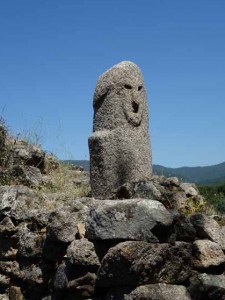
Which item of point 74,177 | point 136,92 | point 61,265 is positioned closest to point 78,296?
point 61,265

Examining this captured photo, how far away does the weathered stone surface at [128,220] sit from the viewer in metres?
5.08

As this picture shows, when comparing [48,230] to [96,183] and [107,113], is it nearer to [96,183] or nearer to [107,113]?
[96,183]

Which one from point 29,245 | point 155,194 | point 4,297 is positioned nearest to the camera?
point 155,194

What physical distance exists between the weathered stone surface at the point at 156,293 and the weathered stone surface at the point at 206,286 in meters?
0.17

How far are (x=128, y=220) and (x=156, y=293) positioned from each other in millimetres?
770

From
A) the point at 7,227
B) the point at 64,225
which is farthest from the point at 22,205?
the point at 64,225

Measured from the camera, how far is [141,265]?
15.9 ft

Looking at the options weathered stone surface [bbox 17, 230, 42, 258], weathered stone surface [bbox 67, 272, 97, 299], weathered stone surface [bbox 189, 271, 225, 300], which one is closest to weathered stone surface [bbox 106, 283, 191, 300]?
weathered stone surface [bbox 189, 271, 225, 300]

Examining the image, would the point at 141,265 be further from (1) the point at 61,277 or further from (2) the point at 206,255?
(1) the point at 61,277

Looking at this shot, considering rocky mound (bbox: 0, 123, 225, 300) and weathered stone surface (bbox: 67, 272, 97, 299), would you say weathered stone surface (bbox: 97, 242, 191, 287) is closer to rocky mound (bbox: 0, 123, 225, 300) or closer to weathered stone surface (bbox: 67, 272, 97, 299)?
rocky mound (bbox: 0, 123, 225, 300)

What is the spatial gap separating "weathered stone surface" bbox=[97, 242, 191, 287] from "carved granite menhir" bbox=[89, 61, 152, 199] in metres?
2.40

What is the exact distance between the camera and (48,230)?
605 centimetres

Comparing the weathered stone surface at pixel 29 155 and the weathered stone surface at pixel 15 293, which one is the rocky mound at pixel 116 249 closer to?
the weathered stone surface at pixel 15 293

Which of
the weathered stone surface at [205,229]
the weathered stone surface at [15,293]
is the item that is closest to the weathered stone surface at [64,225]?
the weathered stone surface at [15,293]
